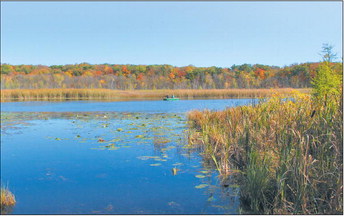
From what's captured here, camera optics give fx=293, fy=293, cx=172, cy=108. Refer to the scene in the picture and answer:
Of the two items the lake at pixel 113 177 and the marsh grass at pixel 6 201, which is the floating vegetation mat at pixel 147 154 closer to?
the lake at pixel 113 177

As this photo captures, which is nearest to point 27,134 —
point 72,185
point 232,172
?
point 72,185

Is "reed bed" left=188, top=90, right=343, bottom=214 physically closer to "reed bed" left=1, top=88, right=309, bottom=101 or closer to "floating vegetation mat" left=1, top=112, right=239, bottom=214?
"floating vegetation mat" left=1, top=112, right=239, bottom=214

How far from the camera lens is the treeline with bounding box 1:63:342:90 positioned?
4888 cm

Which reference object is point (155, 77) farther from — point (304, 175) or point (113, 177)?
point (304, 175)

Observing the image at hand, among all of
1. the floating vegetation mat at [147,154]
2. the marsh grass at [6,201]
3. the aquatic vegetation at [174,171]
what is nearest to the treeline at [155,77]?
the floating vegetation mat at [147,154]

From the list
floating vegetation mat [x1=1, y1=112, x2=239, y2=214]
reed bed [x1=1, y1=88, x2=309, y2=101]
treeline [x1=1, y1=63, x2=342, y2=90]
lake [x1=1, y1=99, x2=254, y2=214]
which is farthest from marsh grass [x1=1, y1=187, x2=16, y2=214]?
treeline [x1=1, y1=63, x2=342, y2=90]

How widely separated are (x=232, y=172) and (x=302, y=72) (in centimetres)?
5853

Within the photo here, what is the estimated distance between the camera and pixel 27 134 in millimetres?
9469

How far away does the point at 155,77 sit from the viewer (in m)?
61.5

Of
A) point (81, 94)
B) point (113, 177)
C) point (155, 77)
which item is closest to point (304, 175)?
point (113, 177)

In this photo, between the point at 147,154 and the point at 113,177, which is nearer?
the point at 113,177

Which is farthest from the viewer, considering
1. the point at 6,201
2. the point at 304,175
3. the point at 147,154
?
the point at 147,154

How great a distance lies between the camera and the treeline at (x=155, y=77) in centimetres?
4888

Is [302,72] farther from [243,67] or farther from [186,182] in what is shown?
[186,182]
